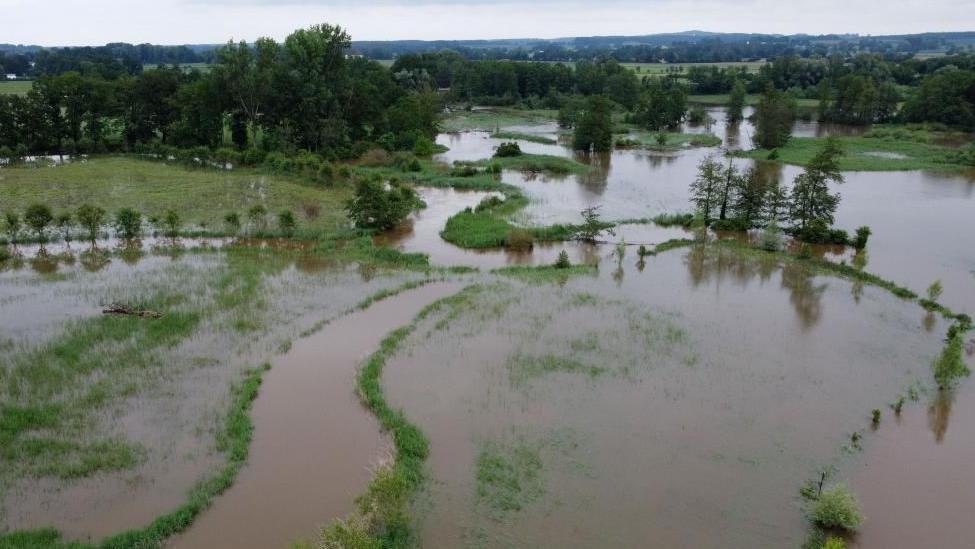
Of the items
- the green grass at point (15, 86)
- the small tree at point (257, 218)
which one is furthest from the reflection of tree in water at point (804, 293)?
the green grass at point (15, 86)

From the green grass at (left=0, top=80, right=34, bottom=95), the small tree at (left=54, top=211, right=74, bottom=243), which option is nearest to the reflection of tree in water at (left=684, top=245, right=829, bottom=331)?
the small tree at (left=54, top=211, right=74, bottom=243)

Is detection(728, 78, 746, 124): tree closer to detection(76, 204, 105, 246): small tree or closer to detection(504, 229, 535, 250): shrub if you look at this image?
detection(504, 229, 535, 250): shrub

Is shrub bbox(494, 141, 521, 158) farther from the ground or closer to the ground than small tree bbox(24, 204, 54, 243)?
farther from the ground

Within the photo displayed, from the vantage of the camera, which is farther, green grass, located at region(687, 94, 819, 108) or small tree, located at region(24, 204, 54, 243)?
green grass, located at region(687, 94, 819, 108)

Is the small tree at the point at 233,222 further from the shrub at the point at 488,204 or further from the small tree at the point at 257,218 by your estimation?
the shrub at the point at 488,204

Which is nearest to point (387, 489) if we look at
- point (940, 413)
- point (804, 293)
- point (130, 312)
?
point (130, 312)

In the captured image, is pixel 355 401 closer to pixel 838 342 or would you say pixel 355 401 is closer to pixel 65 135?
pixel 838 342
